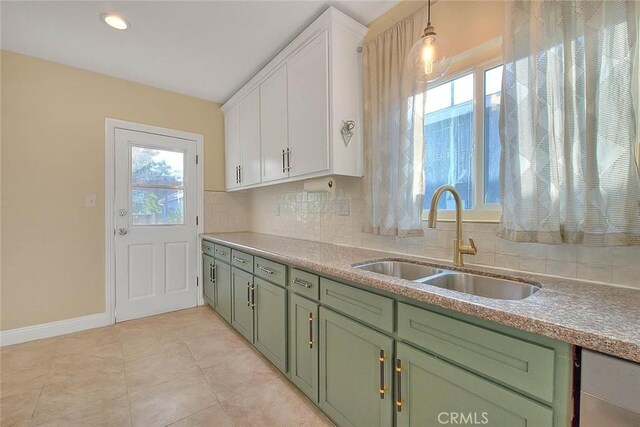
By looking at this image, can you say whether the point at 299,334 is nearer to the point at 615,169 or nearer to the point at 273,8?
the point at 615,169

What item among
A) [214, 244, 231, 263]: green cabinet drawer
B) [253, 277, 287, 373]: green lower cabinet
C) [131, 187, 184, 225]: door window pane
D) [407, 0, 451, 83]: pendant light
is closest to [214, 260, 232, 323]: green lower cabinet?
[214, 244, 231, 263]: green cabinet drawer

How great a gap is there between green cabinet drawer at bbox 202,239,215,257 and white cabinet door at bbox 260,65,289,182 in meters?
1.00

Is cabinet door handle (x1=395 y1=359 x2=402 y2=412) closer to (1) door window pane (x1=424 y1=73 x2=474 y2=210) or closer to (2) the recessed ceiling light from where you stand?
(1) door window pane (x1=424 y1=73 x2=474 y2=210)

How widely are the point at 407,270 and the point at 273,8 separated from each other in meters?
1.87

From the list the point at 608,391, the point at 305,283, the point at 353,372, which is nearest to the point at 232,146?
the point at 305,283

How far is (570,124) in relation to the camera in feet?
3.40

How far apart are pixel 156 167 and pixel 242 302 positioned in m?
1.86

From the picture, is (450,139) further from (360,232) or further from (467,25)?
(360,232)

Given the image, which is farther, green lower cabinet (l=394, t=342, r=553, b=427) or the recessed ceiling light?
the recessed ceiling light

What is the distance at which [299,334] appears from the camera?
160cm

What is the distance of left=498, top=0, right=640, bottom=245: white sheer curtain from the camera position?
36.6 inches

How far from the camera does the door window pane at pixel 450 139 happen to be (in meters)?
1.51

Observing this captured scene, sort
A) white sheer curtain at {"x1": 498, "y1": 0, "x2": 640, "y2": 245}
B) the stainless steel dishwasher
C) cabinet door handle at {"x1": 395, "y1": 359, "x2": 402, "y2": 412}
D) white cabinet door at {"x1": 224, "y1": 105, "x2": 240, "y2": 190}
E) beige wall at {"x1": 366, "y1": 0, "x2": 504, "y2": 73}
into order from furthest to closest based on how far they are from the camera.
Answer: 1. white cabinet door at {"x1": 224, "y1": 105, "x2": 240, "y2": 190}
2. beige wall at {"x1": 366, "y1": 0, "x2": 504, "y2": 73}
3. cabinet door handle at {"x1": 395, "y1": 359, "x2": 402, "y2": 412}
4. white sheer curtain at {"x1": 498, "y1": 0, "x2": 640, "y2": 245}
5. the stainless steel dishwasher

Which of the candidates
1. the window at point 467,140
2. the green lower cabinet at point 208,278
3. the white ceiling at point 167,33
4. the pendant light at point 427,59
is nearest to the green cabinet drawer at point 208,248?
the green lower cabinet at point 208,278
